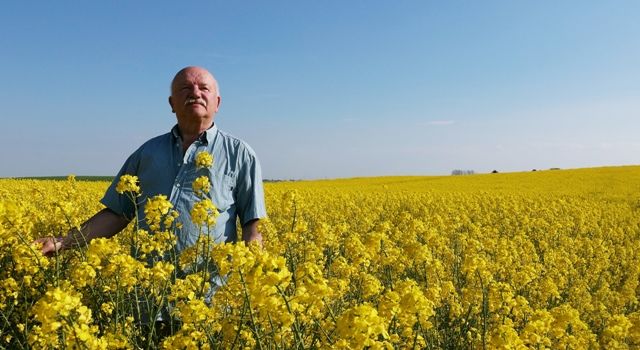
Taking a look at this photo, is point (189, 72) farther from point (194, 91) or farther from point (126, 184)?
point (126, 184)

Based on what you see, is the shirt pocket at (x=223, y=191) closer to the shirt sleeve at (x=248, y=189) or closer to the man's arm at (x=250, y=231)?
the shirt sleeve at (x=248, y=189)

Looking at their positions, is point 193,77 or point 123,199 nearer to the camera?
point 193,77

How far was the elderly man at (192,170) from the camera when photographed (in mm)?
3486


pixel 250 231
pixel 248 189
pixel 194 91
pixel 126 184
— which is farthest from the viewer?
pixel 248 189

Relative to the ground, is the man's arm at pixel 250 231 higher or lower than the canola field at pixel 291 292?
higher

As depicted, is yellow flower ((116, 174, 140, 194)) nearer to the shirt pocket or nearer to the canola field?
the canola field

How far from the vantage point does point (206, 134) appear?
3621 mm

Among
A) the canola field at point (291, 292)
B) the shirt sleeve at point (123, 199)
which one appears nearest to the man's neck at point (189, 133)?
the shirt sleeve at point (123, 199)

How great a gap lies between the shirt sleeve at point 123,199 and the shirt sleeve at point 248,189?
30.7 inches

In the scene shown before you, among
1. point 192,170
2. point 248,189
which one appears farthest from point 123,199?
point 248,189

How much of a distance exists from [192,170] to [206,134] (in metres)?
0.27

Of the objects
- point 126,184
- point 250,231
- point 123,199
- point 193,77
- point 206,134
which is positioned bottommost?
point 250,231

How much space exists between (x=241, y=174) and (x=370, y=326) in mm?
2143

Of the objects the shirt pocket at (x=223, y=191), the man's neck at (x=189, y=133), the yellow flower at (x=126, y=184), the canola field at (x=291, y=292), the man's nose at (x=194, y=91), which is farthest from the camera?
the man's neck at (x=189, y=133)
